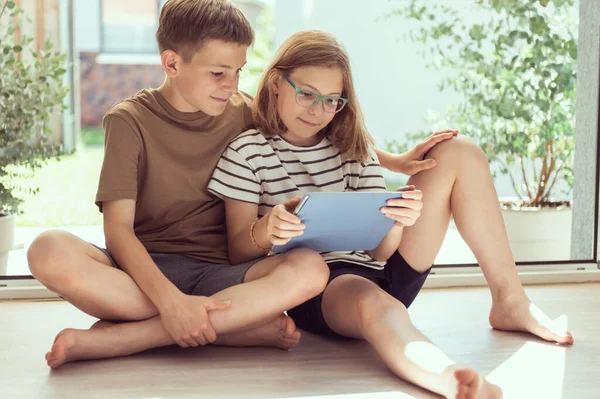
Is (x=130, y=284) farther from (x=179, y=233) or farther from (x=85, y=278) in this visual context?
(x=179, y=233)

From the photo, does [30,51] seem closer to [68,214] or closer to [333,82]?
[68,214]

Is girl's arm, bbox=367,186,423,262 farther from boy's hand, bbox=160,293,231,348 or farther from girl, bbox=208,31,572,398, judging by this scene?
boy's hand, bbox=160,293,231,348

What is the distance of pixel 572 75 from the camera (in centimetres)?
273

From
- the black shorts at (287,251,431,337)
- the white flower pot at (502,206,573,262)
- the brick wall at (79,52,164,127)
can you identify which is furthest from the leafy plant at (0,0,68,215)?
the white flower pot at (502,206,573,262)

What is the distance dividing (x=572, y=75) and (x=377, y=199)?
1490 mm

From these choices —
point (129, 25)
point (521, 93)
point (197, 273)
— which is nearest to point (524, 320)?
point (197, 273)

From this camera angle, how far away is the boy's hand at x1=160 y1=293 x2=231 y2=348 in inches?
61.9

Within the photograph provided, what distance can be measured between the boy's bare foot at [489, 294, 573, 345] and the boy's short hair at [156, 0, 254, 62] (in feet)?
2.74

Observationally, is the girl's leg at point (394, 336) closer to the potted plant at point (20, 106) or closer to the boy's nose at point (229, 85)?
the boy's nose at point (229, 85)

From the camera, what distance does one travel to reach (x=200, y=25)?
172cm

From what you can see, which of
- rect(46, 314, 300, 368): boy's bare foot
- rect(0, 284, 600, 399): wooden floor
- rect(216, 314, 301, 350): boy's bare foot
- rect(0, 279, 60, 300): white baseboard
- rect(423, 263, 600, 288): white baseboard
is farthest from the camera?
rect(423, 263, 600, 288): white baseboard

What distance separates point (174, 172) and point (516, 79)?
146 centimetres

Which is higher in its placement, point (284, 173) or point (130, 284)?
point (284, 173)

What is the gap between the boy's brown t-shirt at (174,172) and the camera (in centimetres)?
175
